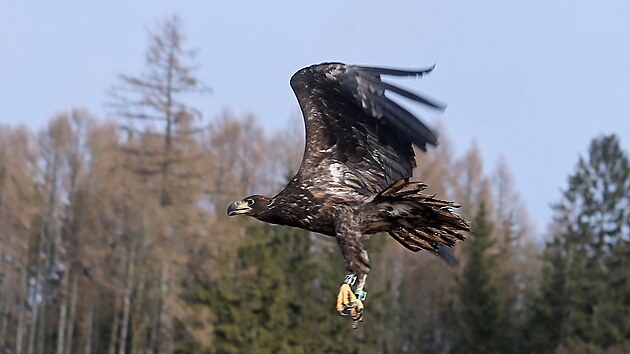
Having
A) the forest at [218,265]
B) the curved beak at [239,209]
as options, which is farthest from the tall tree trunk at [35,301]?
the curved beak at [239,209]

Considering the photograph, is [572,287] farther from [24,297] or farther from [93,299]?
[24,297]

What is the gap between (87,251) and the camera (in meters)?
Answer: 43.9

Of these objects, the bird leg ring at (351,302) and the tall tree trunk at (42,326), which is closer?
the bird leg ring at (351,302)

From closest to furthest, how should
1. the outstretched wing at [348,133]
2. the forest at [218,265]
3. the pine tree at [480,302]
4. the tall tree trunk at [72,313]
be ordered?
the outstretched wing at [348,133], the forest at [218,265], the pine tree at [480,302], the tall tree trunk at [72,313]

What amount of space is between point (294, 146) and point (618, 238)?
23.8 m

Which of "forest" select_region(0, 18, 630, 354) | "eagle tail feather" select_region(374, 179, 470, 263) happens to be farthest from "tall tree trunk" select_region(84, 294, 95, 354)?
"eagle tail feather" select_region(374, 179, 470, 263)

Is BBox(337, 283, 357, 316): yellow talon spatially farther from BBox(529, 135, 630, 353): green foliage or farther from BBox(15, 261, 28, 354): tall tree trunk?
→ BBox(15, 261, 28, 354): tall tree trunk

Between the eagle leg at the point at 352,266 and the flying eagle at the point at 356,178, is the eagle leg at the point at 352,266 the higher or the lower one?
the lower one

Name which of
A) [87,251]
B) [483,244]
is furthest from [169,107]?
[483,244]

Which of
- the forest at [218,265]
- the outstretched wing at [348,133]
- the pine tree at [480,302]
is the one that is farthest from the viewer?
the pine tree at [480,302]

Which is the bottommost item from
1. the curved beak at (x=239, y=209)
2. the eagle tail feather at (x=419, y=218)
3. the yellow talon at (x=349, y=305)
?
the yellow talon at (x=349, y=305)

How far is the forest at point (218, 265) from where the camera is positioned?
121 feet

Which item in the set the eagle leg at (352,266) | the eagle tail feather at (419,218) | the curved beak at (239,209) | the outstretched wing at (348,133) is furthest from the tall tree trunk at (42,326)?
the eagle leg at (352,266)

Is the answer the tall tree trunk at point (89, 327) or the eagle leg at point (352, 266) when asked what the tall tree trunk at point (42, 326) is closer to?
the tall tree trunk at point (89, 327)
